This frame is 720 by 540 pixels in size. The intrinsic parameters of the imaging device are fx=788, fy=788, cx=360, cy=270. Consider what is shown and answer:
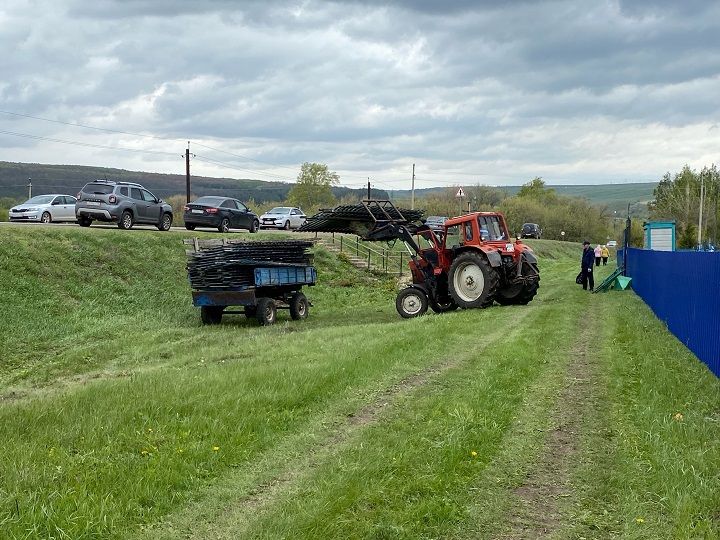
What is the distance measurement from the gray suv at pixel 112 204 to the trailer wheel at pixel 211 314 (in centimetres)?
974

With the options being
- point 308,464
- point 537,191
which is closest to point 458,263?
point 308,464

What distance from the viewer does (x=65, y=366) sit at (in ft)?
44.8

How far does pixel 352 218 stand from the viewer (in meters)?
20.1

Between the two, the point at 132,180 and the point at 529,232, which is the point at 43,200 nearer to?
the point at 529,232

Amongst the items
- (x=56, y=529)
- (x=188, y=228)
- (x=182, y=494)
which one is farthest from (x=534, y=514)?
(x=188, y=228)

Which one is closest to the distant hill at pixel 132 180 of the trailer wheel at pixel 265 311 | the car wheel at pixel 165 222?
the car wheel at pixel 165 222

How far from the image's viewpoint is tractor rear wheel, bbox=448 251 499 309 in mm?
19656

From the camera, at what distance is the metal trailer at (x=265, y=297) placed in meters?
18.6

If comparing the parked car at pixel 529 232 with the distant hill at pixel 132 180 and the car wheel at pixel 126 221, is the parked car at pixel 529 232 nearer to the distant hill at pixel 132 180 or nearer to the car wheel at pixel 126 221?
the distant hill at pixel 132 180

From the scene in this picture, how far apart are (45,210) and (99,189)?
5.96 metres

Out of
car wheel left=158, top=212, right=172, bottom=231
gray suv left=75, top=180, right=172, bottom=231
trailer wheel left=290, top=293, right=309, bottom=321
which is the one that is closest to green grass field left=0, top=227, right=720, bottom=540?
trailer wheel left=290, top=293, right=309, bottom=321

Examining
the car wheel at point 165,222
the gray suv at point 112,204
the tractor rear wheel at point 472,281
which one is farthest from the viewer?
the car wheel at point 165,222

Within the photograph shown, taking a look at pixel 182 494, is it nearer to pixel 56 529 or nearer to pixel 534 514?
pixel 56 529

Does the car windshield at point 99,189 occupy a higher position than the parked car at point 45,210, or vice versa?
the car windshield at point 99,189
